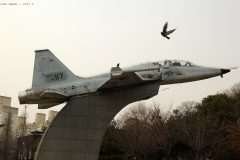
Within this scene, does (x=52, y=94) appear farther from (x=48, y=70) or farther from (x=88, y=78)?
(x=88, y=78)

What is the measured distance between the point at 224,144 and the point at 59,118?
27.8m

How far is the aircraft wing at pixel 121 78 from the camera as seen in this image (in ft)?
61.4

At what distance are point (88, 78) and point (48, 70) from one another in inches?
84.5

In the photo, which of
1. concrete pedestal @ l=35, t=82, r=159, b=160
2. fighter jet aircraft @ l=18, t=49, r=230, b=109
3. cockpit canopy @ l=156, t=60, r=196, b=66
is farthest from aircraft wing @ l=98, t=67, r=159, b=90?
cockpit canopy @ l=156, t=60, r=196, b=66

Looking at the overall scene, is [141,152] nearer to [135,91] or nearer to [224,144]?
[224,144]

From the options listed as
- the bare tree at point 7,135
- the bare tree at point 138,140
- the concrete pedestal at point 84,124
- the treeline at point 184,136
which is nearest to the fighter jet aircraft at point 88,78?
the concrete pedestal at point 84,124

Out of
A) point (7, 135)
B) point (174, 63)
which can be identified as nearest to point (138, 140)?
point (7, 135)

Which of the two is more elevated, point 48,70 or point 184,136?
point 48,70

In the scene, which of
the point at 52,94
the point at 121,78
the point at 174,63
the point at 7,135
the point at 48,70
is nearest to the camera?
the point at 121,78

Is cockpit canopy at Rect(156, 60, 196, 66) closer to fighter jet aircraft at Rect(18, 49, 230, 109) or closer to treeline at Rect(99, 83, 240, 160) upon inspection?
fighter jet aircraft at Rect(18, 49, 230, 109)

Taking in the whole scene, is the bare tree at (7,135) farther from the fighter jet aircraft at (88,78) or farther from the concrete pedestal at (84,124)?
the concrete pedestal at (84,124)

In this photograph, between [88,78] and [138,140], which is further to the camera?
[138,140]

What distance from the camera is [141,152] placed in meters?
45.3

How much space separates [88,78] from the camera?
1986 centimetres
